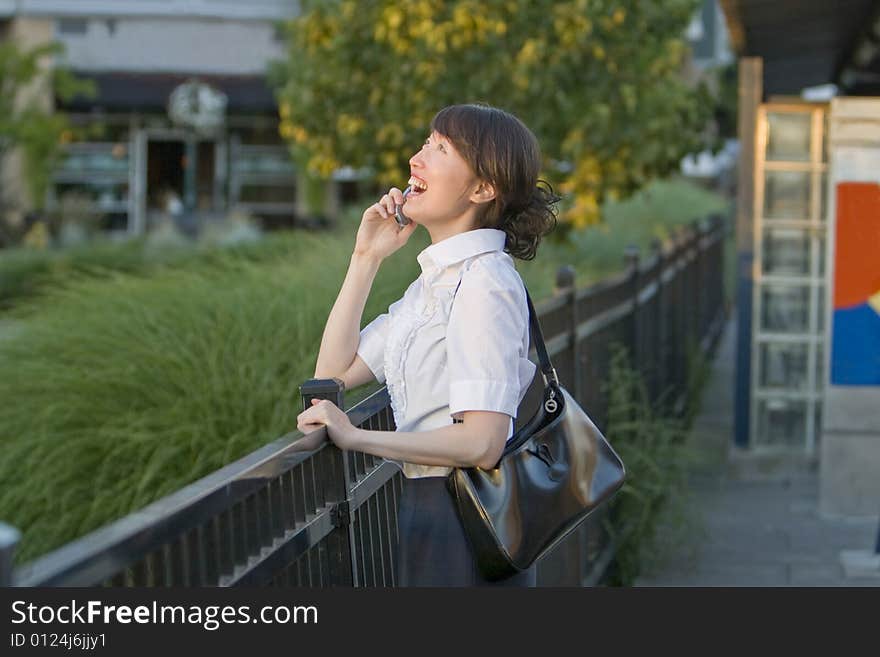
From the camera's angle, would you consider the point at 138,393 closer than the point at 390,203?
No

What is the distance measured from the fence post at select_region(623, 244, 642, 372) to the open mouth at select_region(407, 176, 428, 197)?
177 inches

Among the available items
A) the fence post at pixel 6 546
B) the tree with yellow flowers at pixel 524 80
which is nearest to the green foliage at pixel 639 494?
the tree with yellow flowers at pixel 524 80

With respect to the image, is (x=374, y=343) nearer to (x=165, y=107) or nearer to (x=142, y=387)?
(x=142, y=387)

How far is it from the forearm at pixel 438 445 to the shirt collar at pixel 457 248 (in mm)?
342

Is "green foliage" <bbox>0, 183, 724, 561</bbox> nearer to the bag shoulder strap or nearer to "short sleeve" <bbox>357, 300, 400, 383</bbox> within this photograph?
"short sleeve" <bbox>357, 300, 400, 383</bbox>

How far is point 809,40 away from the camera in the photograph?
11.4 meters

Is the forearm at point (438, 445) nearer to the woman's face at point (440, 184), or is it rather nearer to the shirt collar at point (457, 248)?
the shirt collar at point (457, 248)

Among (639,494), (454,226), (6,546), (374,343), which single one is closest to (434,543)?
(374,343)

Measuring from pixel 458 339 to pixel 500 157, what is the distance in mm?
400

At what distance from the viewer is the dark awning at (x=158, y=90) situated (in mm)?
36969

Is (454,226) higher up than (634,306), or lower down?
higher up

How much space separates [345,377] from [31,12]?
36543 mm

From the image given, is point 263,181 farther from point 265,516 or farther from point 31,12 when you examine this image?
point 265,516

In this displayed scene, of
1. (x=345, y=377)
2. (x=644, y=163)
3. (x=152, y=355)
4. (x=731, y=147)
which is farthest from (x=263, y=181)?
(x=345, y=377)
